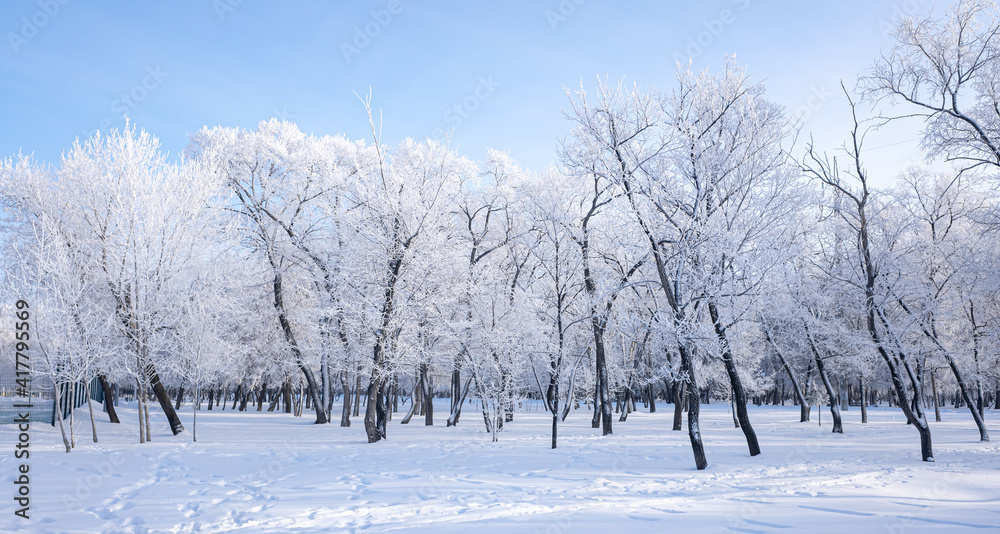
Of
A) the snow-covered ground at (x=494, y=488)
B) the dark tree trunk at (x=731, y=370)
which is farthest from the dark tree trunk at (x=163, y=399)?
the dark tree trunk at (x=731, y=370)

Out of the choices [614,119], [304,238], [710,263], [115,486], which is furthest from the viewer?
[304,238]

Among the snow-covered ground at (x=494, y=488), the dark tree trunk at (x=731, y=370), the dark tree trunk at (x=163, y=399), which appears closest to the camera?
the snow-covered ground at (x=494, y=488)

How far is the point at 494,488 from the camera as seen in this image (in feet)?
28.4

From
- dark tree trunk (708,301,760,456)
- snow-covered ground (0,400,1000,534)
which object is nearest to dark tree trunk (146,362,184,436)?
snow-covered ground (0,400,1000,534)

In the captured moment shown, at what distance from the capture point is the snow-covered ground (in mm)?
6488

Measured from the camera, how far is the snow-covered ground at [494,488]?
6488 millimetres

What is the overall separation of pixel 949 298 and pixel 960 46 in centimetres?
963

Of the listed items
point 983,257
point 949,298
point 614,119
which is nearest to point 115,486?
point 614,119

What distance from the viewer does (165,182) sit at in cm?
1525

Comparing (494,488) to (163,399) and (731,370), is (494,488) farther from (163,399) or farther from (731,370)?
(163,399)

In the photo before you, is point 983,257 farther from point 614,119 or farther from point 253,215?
point 253,215

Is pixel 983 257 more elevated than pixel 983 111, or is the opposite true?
pixel 983 111

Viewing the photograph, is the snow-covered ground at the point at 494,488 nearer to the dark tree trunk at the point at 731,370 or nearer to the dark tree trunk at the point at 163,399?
the dark tree trunk at the point at 731,370

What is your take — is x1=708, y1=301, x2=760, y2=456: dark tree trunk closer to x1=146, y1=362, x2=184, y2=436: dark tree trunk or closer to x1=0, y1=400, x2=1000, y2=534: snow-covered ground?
x1=0, y1=400, x2=1000, y2=534: snow-covered ground
